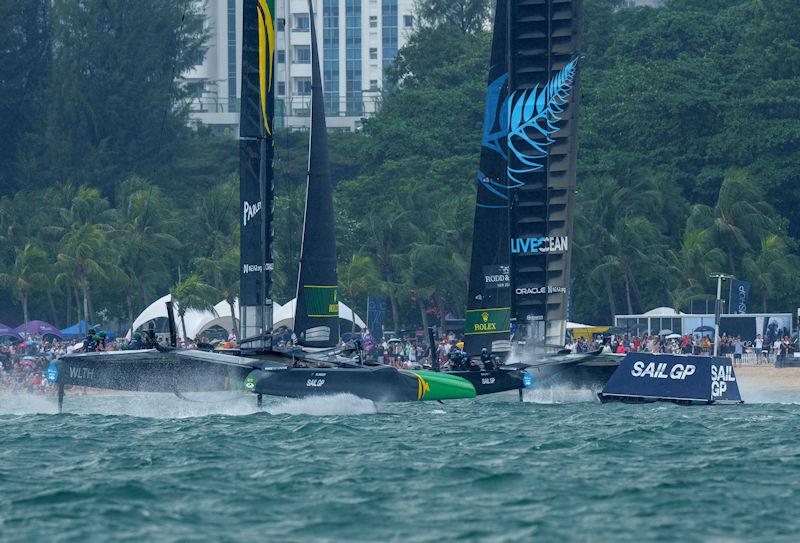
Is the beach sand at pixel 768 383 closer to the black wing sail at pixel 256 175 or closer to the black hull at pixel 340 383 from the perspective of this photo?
the black hull at pixel 340 383

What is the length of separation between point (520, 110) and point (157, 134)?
5394cm

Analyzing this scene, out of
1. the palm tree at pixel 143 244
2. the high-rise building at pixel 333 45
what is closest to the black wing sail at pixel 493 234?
the palm tree at pixel 143 244

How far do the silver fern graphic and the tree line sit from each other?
793 inches

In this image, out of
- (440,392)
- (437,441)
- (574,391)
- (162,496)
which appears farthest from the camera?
(574,391)

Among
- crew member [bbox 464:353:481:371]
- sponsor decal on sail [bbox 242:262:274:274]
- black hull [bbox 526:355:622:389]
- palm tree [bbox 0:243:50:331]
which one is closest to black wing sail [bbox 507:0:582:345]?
black hull [bbox 526:355:622:389]

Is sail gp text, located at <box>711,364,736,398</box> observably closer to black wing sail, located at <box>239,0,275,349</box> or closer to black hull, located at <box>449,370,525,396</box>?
black hull, located at <box>449,370,525,396</box>

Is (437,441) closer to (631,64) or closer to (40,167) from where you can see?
(631,64)

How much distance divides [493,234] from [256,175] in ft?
20.0

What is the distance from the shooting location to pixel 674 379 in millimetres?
33719

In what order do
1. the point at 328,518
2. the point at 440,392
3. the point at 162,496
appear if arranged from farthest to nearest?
the point at 440,392, the point at 162,496, the point at 328,518

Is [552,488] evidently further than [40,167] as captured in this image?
No

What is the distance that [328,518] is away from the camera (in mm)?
18422

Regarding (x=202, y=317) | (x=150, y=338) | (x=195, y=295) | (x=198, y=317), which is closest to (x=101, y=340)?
(x=150, y=338)

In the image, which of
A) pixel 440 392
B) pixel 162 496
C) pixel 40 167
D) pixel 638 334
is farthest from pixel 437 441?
pixel 40 167
